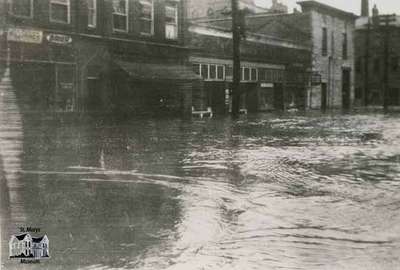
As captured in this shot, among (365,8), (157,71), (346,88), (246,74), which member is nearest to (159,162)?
(157,71)

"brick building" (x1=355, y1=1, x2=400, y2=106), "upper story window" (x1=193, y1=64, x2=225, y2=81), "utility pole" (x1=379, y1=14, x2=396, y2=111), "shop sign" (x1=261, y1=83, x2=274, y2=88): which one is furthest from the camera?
"brick building" (x1=355, y1=1, x2=400, y2=106)

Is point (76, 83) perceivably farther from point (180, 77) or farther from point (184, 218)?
point (184, 218)

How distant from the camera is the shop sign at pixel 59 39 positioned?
18.3 m

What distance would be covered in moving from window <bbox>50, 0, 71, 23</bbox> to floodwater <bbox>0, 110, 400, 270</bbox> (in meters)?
7.44

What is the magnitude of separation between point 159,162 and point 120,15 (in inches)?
513

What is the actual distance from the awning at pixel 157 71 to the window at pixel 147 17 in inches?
55.8

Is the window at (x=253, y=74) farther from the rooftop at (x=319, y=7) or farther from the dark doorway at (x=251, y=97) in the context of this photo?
the rooftop at (x=319, y=7)

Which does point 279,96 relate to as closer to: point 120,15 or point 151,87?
point 151,87

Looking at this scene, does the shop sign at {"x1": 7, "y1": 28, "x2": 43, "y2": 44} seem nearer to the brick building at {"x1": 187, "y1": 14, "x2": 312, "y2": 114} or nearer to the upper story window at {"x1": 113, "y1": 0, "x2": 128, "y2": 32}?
A: the upper story window at {"x1": 113, "y1": 0, "x2": 128, "y2": 32}

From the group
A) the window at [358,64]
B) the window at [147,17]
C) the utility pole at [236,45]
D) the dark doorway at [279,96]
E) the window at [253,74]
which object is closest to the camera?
the utility pole at [236,45]

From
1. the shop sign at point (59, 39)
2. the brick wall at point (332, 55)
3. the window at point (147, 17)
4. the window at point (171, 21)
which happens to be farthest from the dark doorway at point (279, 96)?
the shop sign at point (59, 39)

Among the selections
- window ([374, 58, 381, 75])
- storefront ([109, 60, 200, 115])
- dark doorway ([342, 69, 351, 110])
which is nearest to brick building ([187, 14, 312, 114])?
storefront ([109, 60, 200, 115])

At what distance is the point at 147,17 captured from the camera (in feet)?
75.4

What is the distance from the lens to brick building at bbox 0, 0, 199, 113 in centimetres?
1736
